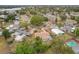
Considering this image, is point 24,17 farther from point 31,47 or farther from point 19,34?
point 31,47

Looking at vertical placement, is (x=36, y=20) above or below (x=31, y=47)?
above

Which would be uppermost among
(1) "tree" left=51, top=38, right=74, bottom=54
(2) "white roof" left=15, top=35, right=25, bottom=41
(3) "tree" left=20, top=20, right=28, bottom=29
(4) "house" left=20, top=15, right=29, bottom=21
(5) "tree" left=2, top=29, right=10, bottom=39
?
(4) "house" left=20, top=15, right=29, bottom=21

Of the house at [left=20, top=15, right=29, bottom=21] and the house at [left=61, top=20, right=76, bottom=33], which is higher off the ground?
the house at [left=20, top=15, right=29, bottom=21]

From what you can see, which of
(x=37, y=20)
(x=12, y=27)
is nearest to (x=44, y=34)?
(x=37, y=20)

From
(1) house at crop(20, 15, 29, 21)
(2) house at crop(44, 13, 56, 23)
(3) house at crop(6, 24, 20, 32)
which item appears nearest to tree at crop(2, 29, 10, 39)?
(3) house at crop(6, 24, 20, 32)

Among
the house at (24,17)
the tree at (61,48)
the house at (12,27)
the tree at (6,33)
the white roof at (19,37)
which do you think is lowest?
the tree at (61,48)

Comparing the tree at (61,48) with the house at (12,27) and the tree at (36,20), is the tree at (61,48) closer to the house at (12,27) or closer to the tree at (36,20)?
the tree at (36,20)

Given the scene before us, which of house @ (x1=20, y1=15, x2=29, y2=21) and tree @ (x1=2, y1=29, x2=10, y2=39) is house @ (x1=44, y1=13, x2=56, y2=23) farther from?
tree @ (x1=2, y1=29, x2=10, y2=39)

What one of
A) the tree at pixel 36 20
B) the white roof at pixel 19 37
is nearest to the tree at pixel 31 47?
the white roof at pixel 19 37
